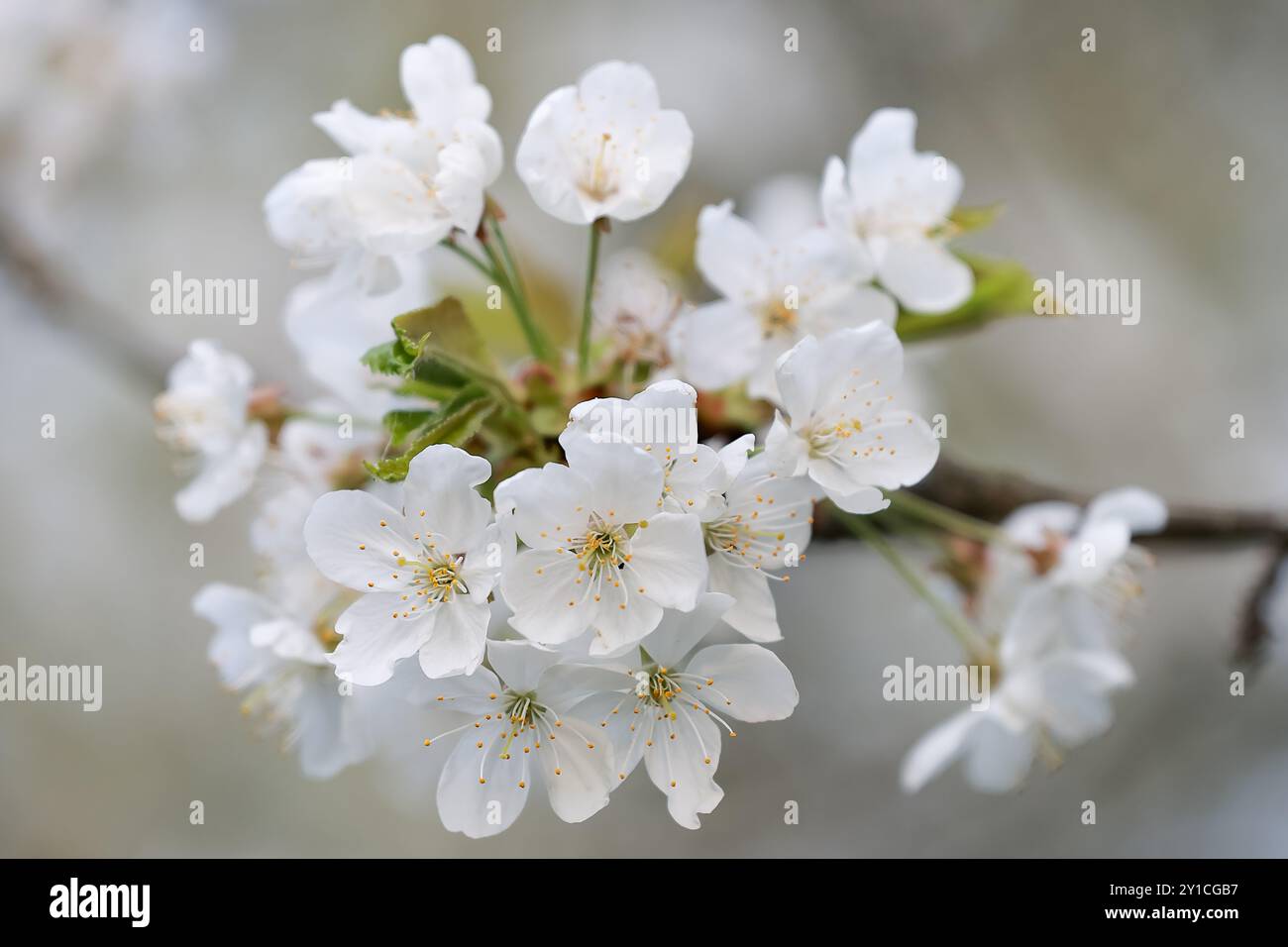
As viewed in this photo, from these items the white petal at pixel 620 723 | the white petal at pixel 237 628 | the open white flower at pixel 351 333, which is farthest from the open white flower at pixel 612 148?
the white petal at pixel 237 628

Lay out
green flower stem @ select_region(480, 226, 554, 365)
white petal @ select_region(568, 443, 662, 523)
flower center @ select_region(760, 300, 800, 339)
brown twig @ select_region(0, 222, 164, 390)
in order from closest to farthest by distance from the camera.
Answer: white petal @ select_region(568, 443, 662, 523) < green flower stem @ select_region(480, 226, 554, 365) < flower center @ select_region(760, 300, 800, 339) < brown twig @ select_region(0, 222, 164, 390)

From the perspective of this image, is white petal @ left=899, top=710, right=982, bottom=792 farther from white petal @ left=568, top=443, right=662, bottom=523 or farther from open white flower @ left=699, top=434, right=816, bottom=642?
white petal @ left=568, top=443, right=662, bottom=523

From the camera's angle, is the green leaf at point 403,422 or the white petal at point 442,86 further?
the white petal at point 442,86

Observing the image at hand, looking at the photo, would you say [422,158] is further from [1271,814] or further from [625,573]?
[1271,814]

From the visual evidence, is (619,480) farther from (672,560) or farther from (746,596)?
(746,596)

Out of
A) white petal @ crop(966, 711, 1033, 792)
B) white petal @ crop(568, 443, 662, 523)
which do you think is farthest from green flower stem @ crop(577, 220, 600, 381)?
white petal @ crop(966, 711, 1033, 792)

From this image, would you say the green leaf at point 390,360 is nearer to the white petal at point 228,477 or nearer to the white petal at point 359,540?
the white petal at point 359,540

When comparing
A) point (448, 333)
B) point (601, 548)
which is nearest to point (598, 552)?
point (601, 548)
